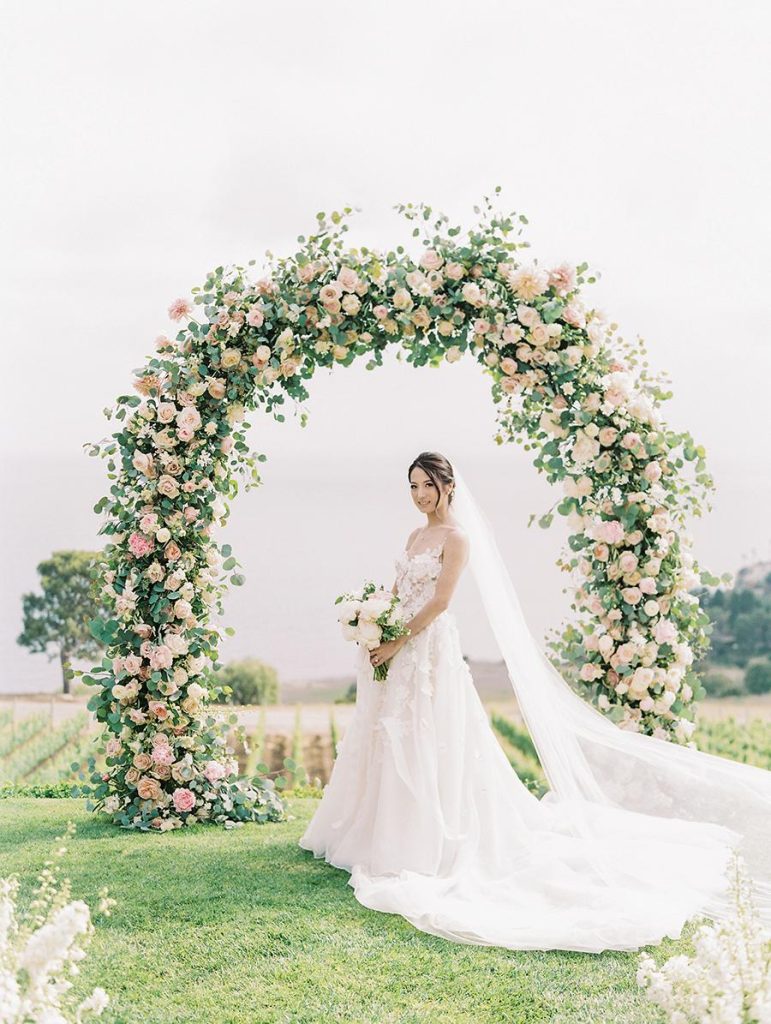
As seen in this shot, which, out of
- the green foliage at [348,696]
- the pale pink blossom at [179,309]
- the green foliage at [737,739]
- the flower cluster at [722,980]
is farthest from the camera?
the green foliage at [348,696]

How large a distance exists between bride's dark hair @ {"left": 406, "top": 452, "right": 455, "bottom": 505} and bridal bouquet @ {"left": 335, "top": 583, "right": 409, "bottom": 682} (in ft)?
2.15

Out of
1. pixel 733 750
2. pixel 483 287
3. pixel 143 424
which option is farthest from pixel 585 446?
pixel 733 750

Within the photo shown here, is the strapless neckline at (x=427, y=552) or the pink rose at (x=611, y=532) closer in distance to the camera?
the strapless neckline at (x=427, y=552)

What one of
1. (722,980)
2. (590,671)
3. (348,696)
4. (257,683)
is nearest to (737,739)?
(348,696)

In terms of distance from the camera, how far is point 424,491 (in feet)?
18.2

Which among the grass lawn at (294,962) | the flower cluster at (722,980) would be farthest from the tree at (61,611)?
the flower cluster at (722,980)

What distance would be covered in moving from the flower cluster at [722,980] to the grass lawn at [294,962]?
1.07 meters

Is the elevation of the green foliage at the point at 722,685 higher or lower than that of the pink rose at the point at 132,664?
lower

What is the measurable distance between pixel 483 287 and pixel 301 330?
1.11 m

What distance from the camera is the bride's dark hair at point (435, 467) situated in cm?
551

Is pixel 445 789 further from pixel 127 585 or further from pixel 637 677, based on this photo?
pixel 127 585

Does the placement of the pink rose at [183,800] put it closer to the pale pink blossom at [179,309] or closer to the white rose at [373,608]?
the white rose at [373,608]

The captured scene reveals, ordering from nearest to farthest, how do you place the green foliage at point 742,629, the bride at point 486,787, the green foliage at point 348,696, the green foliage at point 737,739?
1. the bride at point 486,787
2. the green foliage at point 737,739
3. the green foliage at point 348,696
4. the green foliage at point 742,629

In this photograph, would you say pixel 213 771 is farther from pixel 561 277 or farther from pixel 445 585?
pixel 561 277
